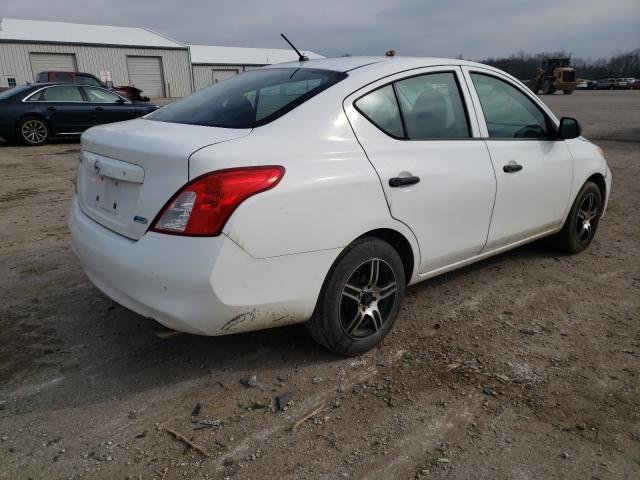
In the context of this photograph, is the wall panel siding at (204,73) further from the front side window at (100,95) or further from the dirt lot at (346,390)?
the dirt lot at (346,390)

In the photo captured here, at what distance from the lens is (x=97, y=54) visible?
1492 inches

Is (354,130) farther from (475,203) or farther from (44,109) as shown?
(44,109)

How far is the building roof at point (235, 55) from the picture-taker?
49.3 m

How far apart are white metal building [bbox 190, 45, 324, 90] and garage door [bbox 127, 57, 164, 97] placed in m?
3.94

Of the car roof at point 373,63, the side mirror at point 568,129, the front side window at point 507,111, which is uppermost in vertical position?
the car roof at point 373,63

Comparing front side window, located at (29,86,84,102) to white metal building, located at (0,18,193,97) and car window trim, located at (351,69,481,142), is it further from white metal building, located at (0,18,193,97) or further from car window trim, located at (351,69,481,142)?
white metal building, located at (0,18,193,97)

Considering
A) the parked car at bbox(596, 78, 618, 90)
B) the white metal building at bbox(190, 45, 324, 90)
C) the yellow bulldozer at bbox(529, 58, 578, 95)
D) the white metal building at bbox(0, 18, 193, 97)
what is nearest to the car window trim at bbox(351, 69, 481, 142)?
the white metal building at bbox(0, 18, 193, 97)

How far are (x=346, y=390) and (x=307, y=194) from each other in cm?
103

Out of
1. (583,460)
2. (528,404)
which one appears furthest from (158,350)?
(583,460)

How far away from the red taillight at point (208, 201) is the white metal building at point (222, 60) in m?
45.3

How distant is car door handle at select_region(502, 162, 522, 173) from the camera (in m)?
3.46

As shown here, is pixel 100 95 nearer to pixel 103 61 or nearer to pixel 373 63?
pixel 373 63

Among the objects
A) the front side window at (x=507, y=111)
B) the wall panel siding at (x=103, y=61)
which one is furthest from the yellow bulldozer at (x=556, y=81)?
the front side window at (x=507, y=111)

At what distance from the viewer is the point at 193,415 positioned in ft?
8.04
